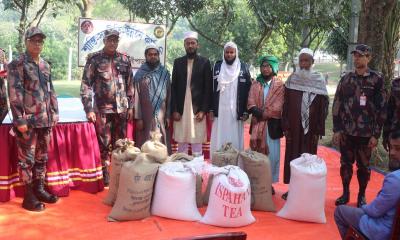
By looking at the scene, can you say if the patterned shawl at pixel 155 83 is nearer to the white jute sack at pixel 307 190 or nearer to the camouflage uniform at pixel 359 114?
the white jute sack at pixel 307 190

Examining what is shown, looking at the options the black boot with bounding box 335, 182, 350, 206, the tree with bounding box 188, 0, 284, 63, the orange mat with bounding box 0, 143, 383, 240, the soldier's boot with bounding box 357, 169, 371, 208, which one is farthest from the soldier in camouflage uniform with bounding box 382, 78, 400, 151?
the tree with bounding box 188, 0, 284, 63

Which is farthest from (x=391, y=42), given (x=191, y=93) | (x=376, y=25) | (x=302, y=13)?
(x=302, y=13)

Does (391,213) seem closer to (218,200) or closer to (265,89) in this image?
(218,200)

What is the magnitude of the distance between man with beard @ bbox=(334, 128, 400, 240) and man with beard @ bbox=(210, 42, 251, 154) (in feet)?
6.30

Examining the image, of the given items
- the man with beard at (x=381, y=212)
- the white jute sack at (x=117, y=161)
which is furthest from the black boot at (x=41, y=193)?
the man with beard at (x=381, y=212)

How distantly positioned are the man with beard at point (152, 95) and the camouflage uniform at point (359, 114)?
1.81m

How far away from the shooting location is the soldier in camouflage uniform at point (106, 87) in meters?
4.31

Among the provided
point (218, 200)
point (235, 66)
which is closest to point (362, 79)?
point (235, 66)

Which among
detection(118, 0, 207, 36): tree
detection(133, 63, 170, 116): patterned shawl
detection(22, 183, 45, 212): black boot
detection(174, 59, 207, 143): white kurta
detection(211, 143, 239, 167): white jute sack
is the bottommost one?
detection(22, 183, 45, 212): black boot

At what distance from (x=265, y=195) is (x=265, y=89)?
41.8 inches

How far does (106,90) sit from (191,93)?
0.94 metres

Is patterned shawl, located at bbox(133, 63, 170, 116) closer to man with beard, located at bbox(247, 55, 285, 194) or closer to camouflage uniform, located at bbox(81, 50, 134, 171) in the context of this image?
camouflage uniform, located at bbox(81, 50, 134, 171)

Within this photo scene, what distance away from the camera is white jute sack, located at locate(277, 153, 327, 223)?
11.9ft

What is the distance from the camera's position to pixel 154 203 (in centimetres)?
371
